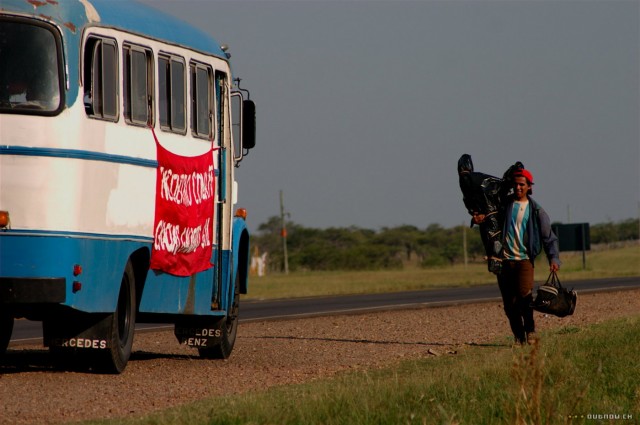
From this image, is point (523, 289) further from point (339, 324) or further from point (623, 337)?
point (339, 324)

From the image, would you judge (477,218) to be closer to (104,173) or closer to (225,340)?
(225,340)

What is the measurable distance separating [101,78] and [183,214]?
89.8 inches

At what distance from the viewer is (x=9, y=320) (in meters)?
14.7

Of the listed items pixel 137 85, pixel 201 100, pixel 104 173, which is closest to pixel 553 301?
pixel 201 100

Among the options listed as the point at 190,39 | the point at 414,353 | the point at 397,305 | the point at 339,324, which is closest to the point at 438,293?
the point at 397,305

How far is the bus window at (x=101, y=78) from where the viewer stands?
12086mm

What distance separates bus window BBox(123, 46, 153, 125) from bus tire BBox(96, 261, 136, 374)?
1430mm

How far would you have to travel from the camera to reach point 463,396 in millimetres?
10430

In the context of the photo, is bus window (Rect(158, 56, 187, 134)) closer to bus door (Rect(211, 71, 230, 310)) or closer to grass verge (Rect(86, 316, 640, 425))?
bus door (Rect(211, 71, 230, 310))

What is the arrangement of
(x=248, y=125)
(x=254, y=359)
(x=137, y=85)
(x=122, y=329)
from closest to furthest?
1. (x=137, y=85)
2. (x=122, y=329)
3. (x=254, y=359)
4. (x=248, y=125)

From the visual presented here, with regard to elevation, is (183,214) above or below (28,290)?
above

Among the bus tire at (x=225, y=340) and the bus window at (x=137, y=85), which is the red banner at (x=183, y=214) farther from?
the bus tire at (x=225, y=340)

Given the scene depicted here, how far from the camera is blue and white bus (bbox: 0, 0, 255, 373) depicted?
1148 centimetres

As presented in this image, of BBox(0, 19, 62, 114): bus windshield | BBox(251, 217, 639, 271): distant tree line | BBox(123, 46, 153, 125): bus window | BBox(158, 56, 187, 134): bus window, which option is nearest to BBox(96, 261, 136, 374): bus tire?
BBox(123, 46, 153, 125): bus window
